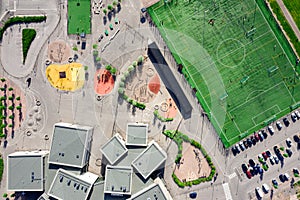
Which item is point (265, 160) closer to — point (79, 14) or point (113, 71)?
point (113, 71)

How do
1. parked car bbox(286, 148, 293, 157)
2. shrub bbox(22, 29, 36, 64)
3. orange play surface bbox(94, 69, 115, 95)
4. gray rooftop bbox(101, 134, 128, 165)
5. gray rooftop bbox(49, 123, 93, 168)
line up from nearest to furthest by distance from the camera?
1. gray rooftop bbox(49, 123, 93, 168)
2. gray rooftop bbox(101, 134, 128, 165)
3. shrub bbox(22, 29, 36, 64)
4. orange play surface bbox(94, 69, 115, 95)
5. parked car bbox(286, 148, 293, 157)

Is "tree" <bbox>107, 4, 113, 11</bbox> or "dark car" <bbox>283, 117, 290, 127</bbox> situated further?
"dark car" <bbox>283, 117, 290, 127</bbox>

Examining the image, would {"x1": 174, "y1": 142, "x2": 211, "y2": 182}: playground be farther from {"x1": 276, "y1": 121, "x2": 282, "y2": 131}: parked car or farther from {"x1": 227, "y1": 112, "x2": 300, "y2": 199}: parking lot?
{"x1": 276, "y1": 121, "x2": 282, "y2": 131}: parked car

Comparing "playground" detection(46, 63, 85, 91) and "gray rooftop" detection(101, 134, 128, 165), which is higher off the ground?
"playground" detection(46, 63, 85, 91)

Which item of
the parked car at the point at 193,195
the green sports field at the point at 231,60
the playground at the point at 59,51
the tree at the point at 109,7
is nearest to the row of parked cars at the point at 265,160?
the green sports field at the point at 231,60

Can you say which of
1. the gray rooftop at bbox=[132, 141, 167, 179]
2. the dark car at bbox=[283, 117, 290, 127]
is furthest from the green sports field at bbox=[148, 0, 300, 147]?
the gray rooftop at bbox=[132, 141, 167, 179]

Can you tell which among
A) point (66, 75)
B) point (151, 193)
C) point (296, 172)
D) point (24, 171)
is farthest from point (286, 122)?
point (24, 171)

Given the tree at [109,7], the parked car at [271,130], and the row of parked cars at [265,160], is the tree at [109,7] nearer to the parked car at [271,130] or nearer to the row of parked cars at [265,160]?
the parked car at [271,130]
